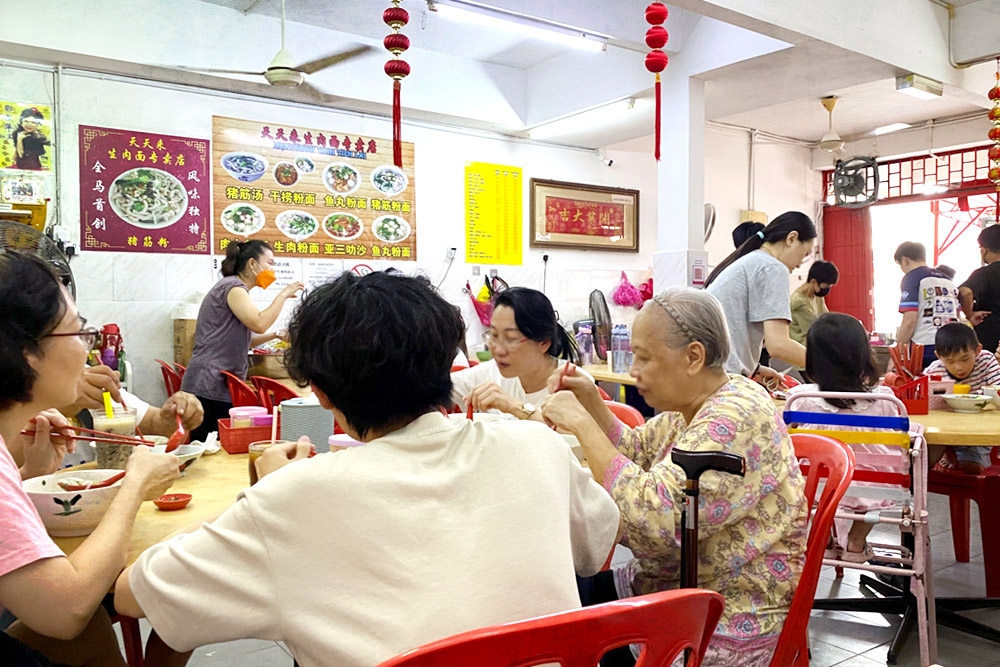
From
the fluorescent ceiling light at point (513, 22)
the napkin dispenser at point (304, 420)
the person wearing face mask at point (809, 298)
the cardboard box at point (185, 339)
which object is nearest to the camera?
the napkin dispenser at point (304, 420)

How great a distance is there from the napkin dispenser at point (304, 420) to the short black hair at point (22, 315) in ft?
2.13

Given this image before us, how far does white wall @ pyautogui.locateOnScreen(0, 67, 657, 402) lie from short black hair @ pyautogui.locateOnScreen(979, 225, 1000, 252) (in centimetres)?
301

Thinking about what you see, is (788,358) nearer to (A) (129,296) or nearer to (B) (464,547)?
(B) (464,547)

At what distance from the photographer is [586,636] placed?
821mm

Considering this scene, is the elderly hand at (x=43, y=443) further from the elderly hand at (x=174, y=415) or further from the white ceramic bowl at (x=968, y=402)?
the white ceramic bowl at (x=968, y=402)

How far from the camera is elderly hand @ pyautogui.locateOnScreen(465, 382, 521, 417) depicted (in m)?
1.96

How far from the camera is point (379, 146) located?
5.75 metres

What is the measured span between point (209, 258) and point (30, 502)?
4155 millimetres

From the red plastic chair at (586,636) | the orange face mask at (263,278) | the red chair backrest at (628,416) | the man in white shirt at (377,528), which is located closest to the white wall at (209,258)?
the orange face mask at (263,278)

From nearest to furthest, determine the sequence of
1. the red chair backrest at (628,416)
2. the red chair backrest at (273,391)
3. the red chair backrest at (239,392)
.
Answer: the red chair backrest at (628,416)
the red chair backrest at (273,391)
the red chair backrest at (239,392)

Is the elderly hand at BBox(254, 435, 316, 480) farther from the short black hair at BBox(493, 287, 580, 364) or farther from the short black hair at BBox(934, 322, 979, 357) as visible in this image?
the short black hair at BBox(934, 322, 979, 357)

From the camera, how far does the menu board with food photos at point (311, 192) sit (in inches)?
200

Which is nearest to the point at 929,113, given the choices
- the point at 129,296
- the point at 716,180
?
the point at 716,180

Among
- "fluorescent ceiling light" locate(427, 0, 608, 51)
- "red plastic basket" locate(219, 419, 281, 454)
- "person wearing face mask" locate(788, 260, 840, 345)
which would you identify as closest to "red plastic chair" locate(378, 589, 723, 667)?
"red plastic basket" locate(219, 419, 281, 454)
